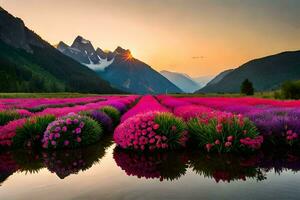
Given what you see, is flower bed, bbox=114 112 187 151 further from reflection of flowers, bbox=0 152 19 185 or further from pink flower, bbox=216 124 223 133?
reflection of flowers, bbox=0 152 19 185

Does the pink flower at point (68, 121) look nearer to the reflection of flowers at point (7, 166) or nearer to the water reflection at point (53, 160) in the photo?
the water reflection at point (53, 160)

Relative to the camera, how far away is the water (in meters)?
6.60

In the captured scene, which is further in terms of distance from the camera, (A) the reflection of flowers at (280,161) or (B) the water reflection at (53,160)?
(B) the water reflection at (53,160)

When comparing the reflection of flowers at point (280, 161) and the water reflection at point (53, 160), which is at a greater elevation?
the reflection of flowers at point (280, 161)

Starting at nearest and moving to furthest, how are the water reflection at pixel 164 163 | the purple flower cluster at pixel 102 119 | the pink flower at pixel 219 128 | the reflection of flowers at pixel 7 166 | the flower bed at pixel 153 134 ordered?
the water reflection at pixel 164 163, the reflection of flowers at pixel 7 166, the pink flower at pixel 219 128, the flower bed at pixel 153 134, the purple flower cluster at pixel 102 119

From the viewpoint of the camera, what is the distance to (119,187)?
23.6 ft

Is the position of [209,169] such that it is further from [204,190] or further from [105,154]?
[105,154]

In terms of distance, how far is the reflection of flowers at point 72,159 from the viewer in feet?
30.6

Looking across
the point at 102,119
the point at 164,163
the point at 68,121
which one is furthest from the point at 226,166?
the point at 102,119

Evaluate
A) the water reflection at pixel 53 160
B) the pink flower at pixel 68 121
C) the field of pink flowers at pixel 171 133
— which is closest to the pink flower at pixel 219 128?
the field of pink flowers at pixel 171 133

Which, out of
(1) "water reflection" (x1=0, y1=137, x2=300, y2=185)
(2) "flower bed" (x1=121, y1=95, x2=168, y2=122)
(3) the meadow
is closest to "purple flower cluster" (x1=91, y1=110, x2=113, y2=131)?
(2) "flower bed" (x1=121, y1=95, x2=168, y2=122)

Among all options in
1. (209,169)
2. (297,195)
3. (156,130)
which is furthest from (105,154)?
(297,195)

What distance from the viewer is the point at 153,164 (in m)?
9.49

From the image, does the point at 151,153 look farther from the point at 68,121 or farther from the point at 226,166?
the point at 68,121
